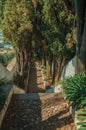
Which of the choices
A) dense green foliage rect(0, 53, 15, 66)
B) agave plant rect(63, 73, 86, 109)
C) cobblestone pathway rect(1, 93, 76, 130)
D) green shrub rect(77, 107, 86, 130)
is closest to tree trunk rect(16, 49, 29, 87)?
dense green foliage rect(0, 53, 15, 66)

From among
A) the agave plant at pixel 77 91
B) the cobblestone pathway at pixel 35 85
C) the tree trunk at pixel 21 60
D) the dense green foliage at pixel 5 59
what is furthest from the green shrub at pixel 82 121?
the dense green foliage at pixel 5 59

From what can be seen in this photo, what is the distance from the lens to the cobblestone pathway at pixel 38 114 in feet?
26.2

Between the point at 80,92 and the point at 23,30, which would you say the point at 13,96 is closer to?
the point at 80,92

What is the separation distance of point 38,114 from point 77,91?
1527 millimetres

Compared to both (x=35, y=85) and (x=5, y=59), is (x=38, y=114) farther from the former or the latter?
(x=5, y=59)

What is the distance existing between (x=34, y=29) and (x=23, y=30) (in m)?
1.11

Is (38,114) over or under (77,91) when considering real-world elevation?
under

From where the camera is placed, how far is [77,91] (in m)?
8.19

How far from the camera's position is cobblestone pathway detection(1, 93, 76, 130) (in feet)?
26.2

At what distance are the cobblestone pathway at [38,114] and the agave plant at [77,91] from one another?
574 millimetres

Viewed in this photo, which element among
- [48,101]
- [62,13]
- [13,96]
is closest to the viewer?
[48,101]

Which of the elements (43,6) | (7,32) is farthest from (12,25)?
(43,6)

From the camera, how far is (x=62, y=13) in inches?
558

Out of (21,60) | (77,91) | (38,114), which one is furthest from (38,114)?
(21,60)
